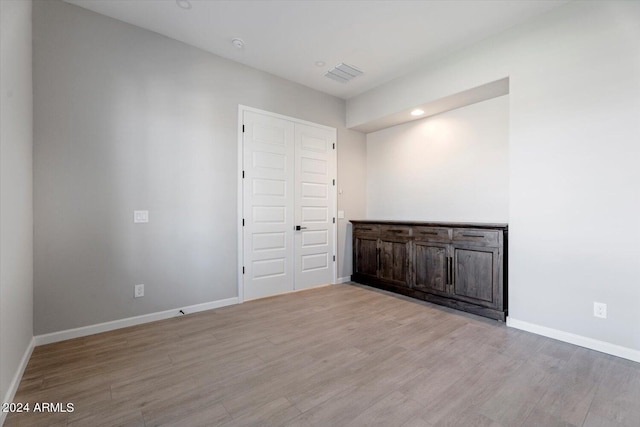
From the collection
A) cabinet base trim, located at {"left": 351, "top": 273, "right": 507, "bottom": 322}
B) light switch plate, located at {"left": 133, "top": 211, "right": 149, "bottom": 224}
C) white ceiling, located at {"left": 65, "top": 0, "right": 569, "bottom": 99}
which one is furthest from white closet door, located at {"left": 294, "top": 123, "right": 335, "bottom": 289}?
light switch plate, located at {"left": 133, "top": 211, "right": 149, "bottom": 224}

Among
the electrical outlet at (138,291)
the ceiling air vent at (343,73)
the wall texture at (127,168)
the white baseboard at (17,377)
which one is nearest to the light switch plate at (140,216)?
the wall texture at (127,168)

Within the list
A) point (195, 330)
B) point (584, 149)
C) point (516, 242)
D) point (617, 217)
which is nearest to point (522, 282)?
point (516, 242)

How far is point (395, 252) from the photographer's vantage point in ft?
13.7

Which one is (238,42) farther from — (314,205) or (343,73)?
(314,205)

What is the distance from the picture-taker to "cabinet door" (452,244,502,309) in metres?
3.07

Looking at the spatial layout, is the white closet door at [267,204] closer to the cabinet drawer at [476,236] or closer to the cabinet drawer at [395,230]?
the cabinet drawer at [395,230]

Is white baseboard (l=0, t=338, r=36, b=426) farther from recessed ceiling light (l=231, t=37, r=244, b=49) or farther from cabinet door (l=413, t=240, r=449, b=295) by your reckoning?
cabinet door (l=413, t=240, r=449, b=295)

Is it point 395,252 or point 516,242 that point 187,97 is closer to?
point 395,252

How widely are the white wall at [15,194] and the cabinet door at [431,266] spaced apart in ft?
12.5

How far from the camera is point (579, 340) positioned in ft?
8.21

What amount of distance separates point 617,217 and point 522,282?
932 mm

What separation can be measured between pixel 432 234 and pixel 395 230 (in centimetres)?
60

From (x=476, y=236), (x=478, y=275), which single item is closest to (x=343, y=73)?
(x=476, y=236)

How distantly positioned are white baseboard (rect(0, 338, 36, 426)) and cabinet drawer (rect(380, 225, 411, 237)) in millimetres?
3906
